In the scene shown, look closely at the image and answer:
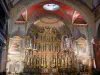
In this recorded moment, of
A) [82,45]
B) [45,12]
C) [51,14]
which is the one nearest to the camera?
[82,45]

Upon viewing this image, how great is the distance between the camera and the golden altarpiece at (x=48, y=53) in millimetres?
17803

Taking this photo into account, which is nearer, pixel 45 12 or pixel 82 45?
pixel 82 45

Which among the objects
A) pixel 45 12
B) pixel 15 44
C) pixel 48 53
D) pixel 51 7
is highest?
pixel 51 7

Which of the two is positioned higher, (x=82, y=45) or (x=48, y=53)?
(x=82, y=45)

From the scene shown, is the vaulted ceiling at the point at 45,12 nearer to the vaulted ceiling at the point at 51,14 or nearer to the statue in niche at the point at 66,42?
the vaulted ceiling at the point at 51,14

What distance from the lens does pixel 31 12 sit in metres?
18.6

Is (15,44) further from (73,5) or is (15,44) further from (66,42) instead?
(73,5)

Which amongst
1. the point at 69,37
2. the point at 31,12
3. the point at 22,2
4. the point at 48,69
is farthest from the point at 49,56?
the point at 22,2

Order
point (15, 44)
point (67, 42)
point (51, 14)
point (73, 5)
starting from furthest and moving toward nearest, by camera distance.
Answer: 1. point (51, 14)
2. point (67, 42)
3. point (15, 44)
4. point (73, 5)

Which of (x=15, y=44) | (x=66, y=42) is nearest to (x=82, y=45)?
(x=66, y=42)

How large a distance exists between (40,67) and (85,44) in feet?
16.5

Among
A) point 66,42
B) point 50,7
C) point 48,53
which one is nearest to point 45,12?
point 50,7

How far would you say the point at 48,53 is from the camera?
18.5m

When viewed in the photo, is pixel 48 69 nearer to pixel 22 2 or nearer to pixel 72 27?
pixel 72 27
